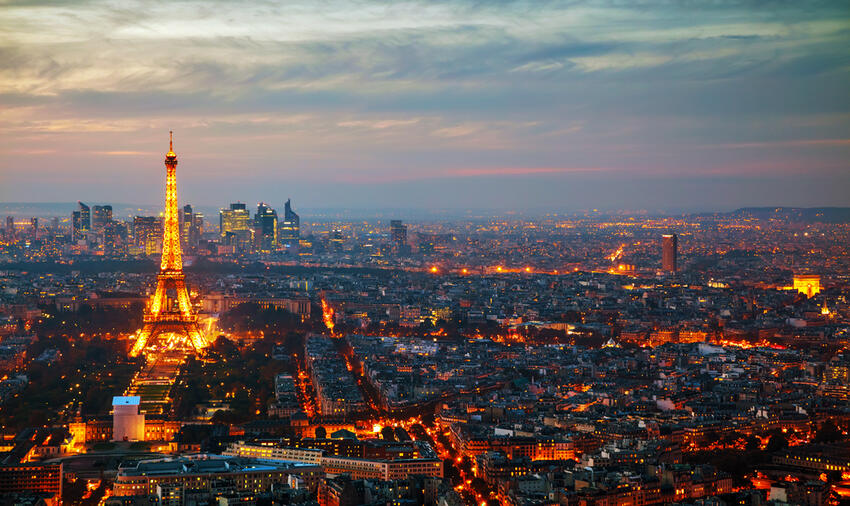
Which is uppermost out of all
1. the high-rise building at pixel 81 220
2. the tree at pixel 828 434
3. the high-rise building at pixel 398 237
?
the high-rise building at pixel 81 220

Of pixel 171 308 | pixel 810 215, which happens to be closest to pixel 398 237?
pixel 171 308

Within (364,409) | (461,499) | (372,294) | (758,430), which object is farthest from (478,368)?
(372,294)

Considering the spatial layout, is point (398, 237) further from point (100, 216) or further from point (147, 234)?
point (100, 216)

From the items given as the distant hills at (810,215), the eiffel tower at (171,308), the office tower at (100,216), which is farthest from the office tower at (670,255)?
the office tower at (100,216)

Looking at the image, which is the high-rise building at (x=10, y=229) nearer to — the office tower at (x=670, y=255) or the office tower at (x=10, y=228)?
the office tower at (x=10, y=228)

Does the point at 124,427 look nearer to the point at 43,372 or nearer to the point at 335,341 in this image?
the point at 43,372

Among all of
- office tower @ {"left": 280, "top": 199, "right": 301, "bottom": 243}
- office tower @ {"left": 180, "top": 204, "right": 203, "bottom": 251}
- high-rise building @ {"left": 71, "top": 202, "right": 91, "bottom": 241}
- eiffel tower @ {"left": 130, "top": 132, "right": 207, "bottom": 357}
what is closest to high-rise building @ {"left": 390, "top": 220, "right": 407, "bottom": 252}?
office tower @ {"left": 280, "top": 199, "right": 301, "bottom": 243}
